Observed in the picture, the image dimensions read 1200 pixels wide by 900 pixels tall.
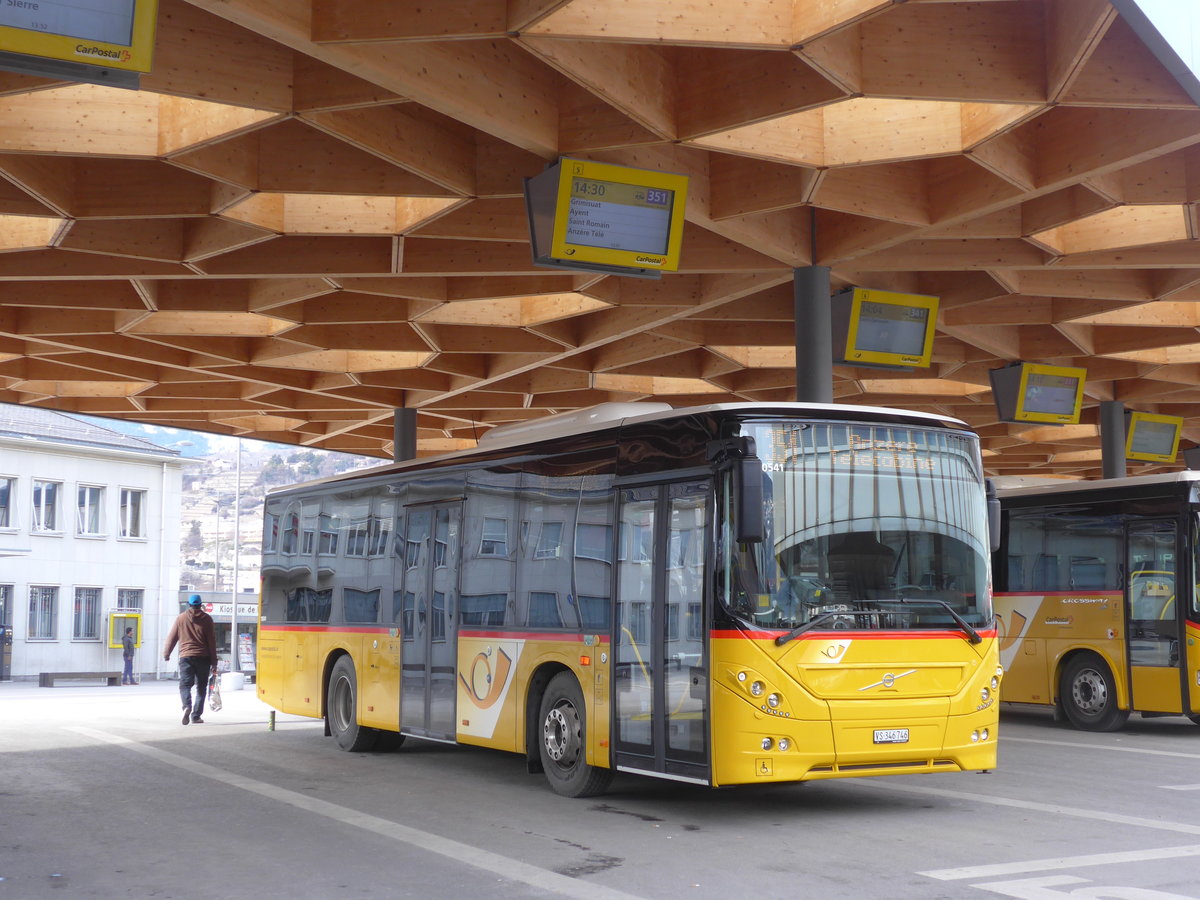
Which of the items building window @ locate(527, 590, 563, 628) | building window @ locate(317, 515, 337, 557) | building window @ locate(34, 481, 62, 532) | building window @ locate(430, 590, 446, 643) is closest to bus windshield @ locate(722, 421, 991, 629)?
building window @ locate(527, 590, 563, 628)

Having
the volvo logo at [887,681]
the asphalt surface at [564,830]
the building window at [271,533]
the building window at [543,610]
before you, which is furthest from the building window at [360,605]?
the volvo logo at [887,681]

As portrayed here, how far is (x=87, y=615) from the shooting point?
168ft

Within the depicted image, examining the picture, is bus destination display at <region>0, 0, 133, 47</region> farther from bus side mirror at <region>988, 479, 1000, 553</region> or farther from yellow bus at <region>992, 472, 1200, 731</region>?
yellow bus at <region>992, 472, 1200, 731</region>

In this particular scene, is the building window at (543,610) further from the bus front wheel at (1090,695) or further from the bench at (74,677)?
the bench at (74,677)

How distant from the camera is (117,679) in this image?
145ft

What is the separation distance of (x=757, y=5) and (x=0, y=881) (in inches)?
296

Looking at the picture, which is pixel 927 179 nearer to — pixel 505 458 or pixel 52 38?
pixel 505 458

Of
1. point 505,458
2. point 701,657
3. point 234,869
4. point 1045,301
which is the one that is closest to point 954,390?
point 1045,301

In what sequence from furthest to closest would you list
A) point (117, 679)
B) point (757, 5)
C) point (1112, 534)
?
point (117, 679), point (1112, 534), point (757, 5)

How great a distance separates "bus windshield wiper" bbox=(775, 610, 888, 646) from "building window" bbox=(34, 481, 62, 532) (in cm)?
4491

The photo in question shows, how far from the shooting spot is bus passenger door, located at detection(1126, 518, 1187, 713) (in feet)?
55.2

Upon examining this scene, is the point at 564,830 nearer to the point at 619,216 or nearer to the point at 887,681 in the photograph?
the point at 887,681

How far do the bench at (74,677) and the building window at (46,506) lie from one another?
6644 millimetres

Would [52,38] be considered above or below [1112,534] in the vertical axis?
above
